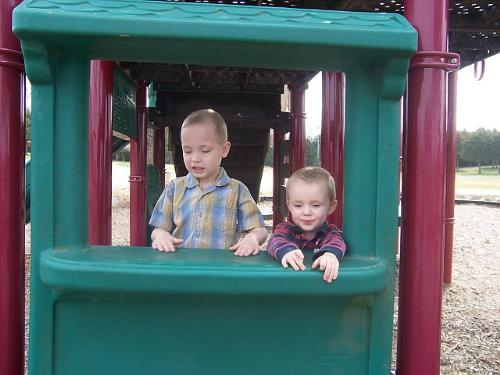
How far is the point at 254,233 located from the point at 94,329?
22.0 inches

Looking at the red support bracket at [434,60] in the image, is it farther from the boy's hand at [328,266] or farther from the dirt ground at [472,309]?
the dirt ground at [472,309]

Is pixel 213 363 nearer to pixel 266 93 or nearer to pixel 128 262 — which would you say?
pixel 128 262

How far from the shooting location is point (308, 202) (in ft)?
5.28

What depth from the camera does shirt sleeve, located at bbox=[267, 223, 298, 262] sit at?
1.43 metres

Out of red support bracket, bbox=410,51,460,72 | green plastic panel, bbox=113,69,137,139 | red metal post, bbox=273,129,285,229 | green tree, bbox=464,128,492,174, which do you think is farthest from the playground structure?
green tree, bbox=464,128,492,174

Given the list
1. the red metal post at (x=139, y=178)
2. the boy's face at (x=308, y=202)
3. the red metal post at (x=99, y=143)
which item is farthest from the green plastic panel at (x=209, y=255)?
the red metal post at (x=139, y=178)

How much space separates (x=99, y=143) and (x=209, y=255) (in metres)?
1.50

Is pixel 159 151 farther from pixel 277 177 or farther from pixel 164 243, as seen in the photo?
pixel 164 243

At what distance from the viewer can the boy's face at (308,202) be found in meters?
1.60

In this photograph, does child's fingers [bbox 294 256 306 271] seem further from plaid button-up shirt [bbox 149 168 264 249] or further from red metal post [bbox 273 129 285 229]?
red metal post [bbox 273 129 285 229]

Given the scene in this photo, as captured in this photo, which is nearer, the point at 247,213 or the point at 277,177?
the point at 247,213

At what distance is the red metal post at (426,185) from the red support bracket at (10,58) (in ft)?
3.81

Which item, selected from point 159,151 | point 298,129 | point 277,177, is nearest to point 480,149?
point 277,177

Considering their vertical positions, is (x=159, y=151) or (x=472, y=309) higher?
(x=159, y=151)
